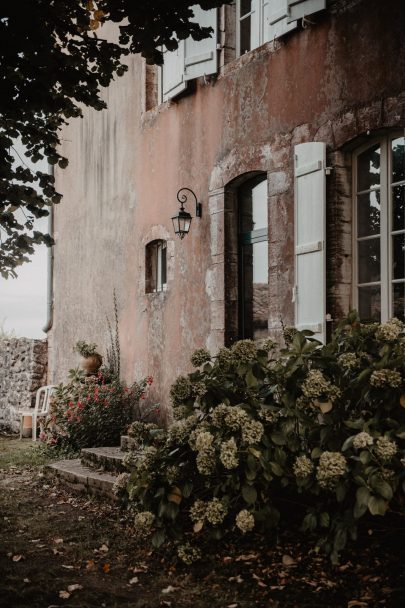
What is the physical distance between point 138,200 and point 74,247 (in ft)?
8.29

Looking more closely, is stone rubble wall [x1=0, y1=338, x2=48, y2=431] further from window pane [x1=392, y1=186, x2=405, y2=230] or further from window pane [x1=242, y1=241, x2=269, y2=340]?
window pane [x1=392, y1=186, x2=405, y2=230]

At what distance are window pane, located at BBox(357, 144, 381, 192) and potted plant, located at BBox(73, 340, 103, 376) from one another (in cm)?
516

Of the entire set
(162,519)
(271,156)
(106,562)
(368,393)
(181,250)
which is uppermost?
(271,156)

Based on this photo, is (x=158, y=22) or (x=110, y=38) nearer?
(x=158, y=22)

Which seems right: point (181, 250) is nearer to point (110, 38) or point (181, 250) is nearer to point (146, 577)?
point (110, 38)

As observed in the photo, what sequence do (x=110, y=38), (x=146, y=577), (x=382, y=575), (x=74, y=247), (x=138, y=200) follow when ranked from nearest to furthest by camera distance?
(x=382, y=575) → (x=146, y=577) → (x=138, y=200) → (x=110, y=38) → (x=74, y=247)

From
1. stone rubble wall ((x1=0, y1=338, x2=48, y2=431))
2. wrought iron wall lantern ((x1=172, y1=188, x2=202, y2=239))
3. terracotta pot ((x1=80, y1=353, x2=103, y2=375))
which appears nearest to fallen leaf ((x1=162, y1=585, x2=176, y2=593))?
wrought iron wall lantern ((x1=172, y1=188, x2=202, y2=239))

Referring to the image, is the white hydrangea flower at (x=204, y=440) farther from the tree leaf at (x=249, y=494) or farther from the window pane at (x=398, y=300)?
the window pane at (x=398, y=300)

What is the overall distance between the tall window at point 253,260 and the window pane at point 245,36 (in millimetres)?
1478

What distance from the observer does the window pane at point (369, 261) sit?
6.06 meters

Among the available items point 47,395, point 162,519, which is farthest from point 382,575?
point 47,395

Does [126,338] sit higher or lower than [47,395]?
higher

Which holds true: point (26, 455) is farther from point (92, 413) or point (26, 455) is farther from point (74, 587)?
point (74, 587)

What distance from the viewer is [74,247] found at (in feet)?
38.6
